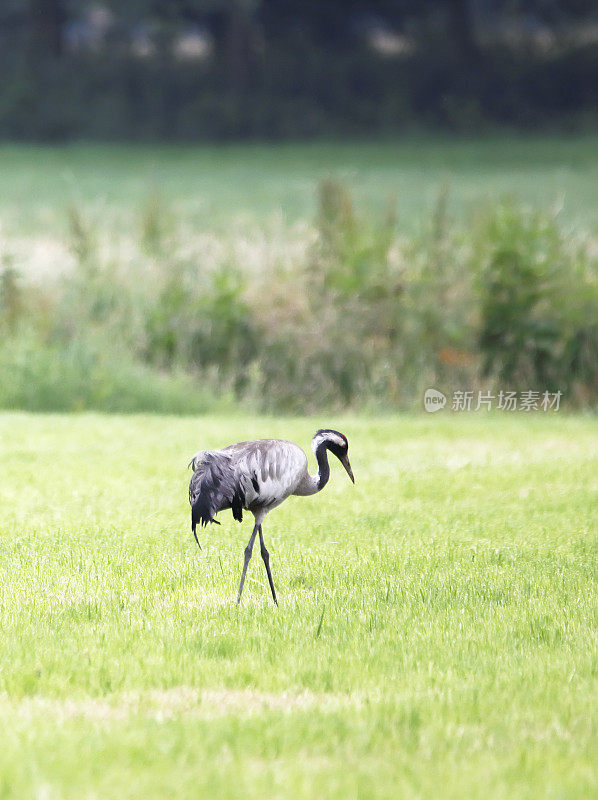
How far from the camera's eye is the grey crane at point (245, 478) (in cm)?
607

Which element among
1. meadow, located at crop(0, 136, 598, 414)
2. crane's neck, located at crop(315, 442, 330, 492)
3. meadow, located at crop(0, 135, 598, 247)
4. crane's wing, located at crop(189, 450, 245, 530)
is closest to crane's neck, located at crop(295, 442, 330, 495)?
crane's neck, located at crop(315, 442, 330, 492)

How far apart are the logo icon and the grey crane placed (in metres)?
7.42

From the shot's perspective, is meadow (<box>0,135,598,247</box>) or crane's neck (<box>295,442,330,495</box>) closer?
crane's neck (<box>295,442,330,495</box>)

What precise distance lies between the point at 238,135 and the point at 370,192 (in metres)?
13.1

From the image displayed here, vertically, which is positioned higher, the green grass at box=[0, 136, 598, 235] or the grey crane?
the green grass at box=[0, 136, 598, 235]

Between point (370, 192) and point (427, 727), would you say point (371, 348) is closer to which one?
point (427, 727)

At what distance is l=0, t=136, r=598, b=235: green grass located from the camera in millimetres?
24812

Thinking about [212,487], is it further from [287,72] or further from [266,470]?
[287,72]

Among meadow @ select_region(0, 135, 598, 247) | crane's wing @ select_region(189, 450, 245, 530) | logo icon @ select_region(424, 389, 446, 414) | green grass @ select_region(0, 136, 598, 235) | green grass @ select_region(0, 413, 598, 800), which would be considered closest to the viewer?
green grass @ select_region(0, 413, 598, 800)

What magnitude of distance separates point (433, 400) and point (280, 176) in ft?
63.5

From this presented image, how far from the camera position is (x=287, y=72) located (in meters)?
41.2

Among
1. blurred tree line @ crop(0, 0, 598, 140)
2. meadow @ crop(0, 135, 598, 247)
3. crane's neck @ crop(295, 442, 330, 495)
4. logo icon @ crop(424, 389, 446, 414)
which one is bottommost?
logo icon @ crop(424, 389, 446, 414)

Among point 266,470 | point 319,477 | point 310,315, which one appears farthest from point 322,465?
point 310,315

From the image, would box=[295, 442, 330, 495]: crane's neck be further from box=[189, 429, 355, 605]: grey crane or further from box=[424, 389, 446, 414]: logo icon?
box=[424, 389, 446, 414]: logo icon
